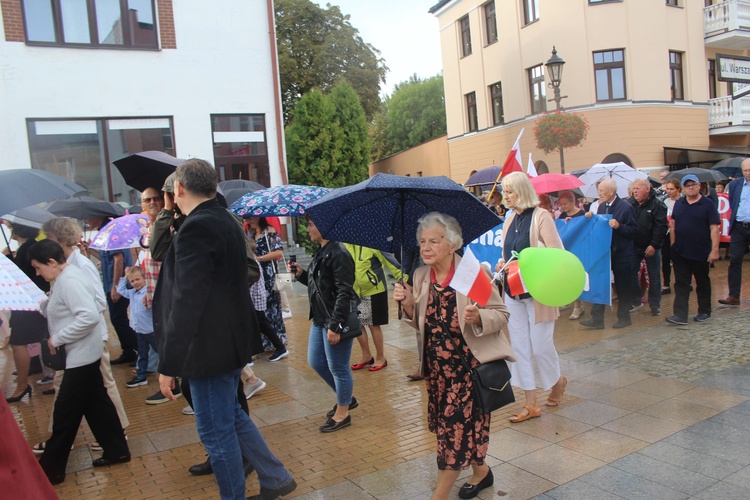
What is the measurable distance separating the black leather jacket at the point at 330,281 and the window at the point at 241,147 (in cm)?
1213

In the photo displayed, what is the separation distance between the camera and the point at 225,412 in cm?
354

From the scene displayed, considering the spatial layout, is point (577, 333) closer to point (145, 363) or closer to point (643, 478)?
point (643, 478)

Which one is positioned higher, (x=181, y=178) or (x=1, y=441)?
(x=181, y=178)

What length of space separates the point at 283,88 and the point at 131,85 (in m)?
17.3

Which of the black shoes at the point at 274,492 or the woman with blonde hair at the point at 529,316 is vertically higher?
the woman with blonde hair at the point at 529,316

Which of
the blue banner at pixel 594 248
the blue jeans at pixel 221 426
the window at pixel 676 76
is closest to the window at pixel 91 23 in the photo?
the blue banner at pixel 594 248

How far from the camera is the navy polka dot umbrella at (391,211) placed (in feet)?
12.0

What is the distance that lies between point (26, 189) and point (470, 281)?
4877 mm

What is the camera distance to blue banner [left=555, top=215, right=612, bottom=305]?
834cm

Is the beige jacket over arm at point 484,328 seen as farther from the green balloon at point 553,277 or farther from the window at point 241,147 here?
the window at point 241,147

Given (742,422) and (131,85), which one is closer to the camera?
(742,422)

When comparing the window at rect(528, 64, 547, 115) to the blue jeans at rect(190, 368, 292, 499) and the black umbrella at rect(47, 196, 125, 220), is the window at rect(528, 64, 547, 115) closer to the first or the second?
the black umbrella at rect(47, 196, 125, 220)

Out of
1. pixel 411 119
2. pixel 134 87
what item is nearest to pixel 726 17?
pixel 134 87

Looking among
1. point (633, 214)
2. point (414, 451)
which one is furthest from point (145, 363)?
point (633, 214)
